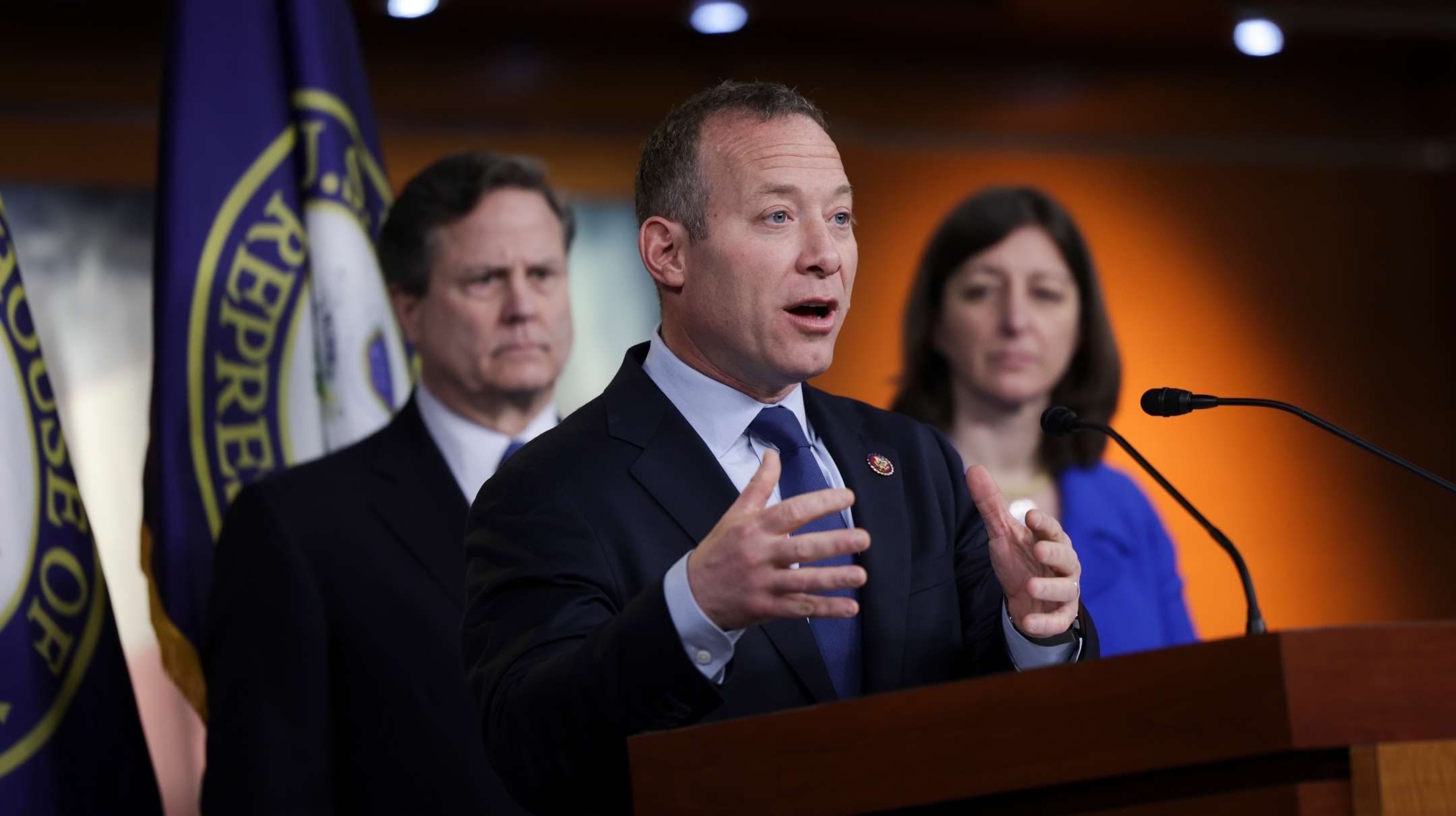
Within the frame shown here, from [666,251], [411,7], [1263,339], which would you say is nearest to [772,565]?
[666,251]

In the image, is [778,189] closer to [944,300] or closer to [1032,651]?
[1032,651]

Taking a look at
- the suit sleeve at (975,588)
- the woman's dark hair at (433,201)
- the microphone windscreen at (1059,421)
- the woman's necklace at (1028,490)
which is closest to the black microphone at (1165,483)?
the microphone windscreen at (1059,421)

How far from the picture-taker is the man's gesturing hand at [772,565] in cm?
125

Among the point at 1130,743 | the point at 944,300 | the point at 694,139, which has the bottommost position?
the point at 1130,743

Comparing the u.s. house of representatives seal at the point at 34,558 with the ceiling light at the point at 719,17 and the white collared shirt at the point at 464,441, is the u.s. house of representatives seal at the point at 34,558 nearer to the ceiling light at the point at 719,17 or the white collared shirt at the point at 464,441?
the white collared shirt at the point at 464,441

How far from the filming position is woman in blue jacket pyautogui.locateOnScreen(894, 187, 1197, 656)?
3.03m

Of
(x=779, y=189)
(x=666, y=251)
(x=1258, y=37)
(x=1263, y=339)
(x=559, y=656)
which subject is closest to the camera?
(x=559, y=656)

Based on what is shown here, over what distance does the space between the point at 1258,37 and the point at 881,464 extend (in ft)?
14.1

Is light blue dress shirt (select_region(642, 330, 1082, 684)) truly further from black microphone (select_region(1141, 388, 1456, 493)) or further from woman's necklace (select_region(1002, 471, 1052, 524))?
woman's necklace (select_region(1002, 471, 1052, 524))

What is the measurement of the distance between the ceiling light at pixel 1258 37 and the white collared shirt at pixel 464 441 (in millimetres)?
3706

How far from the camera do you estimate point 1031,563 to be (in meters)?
1.54

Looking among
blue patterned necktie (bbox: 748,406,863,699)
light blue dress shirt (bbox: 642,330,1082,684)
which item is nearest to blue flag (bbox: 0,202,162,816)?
light blue dress shirt (bbox: 642,330,1082,684)

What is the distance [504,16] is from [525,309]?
2578 mm

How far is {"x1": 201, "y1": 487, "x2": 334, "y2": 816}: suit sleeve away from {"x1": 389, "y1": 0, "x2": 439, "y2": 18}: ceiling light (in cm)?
264
